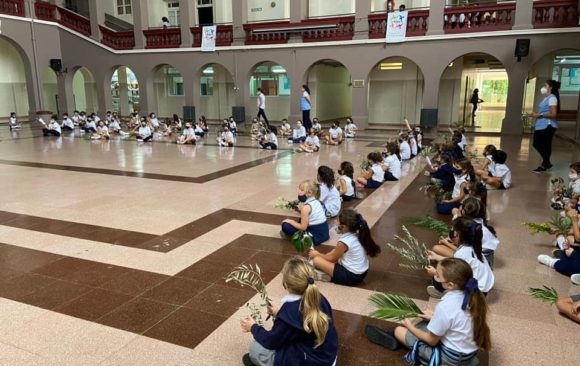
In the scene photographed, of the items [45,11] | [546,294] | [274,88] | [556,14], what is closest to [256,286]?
[546,294]

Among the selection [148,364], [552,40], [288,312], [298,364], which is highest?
[552,40]

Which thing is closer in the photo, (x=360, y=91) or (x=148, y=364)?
(x=148, y=364)

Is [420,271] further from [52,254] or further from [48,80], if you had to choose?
[48,80]

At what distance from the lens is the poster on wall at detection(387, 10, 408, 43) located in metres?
17.2

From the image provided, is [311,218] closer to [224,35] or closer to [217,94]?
[224,35]

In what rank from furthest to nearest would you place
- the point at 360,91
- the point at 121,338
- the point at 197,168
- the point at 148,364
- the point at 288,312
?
the point at 360,91
the point at 197,168
the point at 121,338
the point at 148,364
the point at 288,312

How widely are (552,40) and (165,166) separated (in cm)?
1354

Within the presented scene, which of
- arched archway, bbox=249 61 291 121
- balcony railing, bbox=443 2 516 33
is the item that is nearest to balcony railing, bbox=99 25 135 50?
arched archway, bbox=249 61 291 121

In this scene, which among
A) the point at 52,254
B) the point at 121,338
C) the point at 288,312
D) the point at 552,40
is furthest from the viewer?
the point at 552,40

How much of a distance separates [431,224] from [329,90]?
19.0m

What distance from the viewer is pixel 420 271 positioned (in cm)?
469

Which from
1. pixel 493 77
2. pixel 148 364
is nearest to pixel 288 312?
pixel 148 364

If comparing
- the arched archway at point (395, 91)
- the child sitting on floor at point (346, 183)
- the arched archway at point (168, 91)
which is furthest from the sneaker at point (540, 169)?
the arched archway at point (168, 91)

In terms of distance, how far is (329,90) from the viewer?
2392cm
